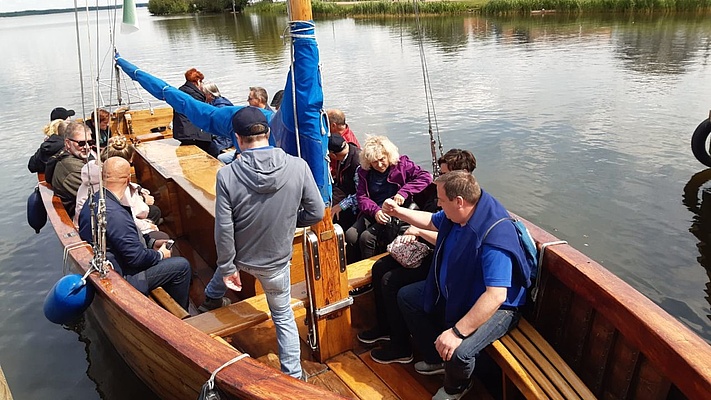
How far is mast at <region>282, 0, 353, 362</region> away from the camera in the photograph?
2.72m

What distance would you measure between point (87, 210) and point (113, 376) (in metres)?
2.07

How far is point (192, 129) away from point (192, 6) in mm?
76831

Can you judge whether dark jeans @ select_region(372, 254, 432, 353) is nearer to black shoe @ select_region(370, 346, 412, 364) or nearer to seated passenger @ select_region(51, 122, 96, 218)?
black shoe @ select_region(370, 346, 412, 364)

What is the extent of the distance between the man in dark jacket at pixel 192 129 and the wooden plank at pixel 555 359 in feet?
14.4

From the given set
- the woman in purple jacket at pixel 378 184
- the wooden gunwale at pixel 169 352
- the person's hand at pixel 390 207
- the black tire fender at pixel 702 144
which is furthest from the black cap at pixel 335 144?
the black tire fender at pixel 702 144

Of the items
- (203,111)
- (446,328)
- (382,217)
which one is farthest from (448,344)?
(203,111)

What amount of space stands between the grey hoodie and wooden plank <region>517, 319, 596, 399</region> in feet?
3.96

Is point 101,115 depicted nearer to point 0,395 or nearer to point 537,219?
point 0,395

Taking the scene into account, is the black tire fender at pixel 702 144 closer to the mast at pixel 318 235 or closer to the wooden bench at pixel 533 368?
the wooden bench at pixel 533 368

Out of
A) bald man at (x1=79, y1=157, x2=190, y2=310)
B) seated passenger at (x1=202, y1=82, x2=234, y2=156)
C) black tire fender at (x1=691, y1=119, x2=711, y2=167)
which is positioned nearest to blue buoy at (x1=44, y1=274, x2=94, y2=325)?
bald man at (x1=79, y1=157, x2=190, y2=310)

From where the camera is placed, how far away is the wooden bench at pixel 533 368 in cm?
242

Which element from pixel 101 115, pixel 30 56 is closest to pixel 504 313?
pixel 101 115

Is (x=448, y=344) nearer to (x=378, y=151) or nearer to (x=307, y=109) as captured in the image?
(x=307, y=109)

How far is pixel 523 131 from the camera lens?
1186 centimetres
